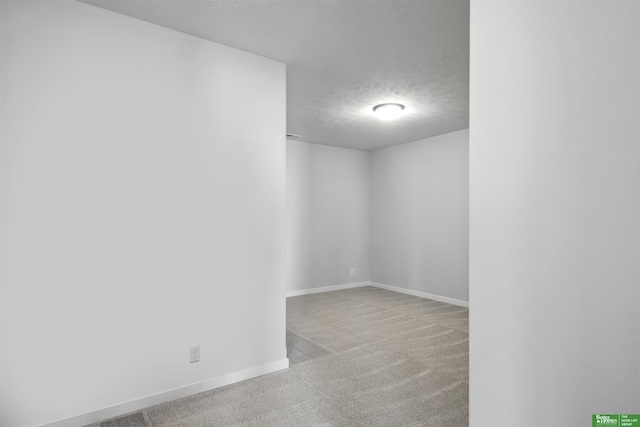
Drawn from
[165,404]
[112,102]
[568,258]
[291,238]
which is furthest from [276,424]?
[291,238]

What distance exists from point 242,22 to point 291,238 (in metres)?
3.94

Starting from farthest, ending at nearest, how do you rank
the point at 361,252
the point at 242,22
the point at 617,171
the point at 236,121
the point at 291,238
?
1. the point at 361,252
2. the point at 291,238
3. the point at 236,121
4. the point at 242,22
5. the point at 617,171

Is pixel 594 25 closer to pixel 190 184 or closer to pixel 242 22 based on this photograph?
pixel 242 22

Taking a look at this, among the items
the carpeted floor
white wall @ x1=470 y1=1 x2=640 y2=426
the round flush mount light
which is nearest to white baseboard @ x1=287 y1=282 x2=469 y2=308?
the carpeted floor

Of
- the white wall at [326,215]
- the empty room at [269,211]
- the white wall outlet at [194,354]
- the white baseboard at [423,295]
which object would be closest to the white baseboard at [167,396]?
the empty room at [269,211]

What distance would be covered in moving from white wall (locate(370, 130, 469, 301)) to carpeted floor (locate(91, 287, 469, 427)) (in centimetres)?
122

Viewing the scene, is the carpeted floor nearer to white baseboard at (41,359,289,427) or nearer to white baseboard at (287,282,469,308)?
white baseboard at (41,359,289,427)

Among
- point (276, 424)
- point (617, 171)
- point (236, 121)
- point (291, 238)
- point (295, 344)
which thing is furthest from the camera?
point (291, 238)

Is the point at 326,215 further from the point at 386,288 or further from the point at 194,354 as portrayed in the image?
the point at 194,354

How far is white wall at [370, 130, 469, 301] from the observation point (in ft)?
17.5

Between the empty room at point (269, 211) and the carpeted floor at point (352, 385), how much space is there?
2 cm

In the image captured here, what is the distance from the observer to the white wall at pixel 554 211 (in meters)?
0.84

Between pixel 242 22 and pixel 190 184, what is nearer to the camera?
pixel 242 22

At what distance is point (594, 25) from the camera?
2.95 ft
